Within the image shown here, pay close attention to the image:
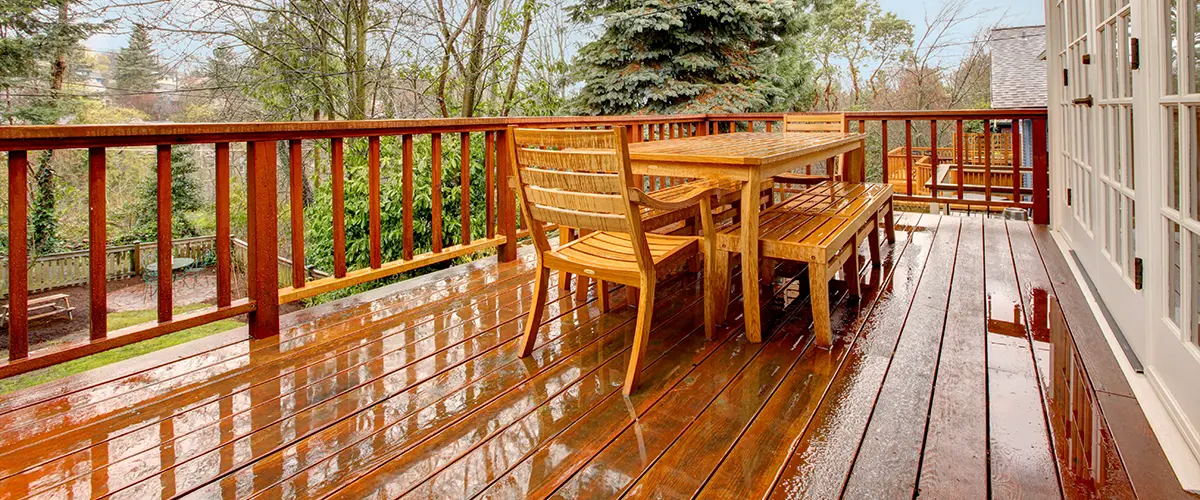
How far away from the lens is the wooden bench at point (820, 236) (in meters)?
2.23

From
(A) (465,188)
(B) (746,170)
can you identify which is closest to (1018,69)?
(B) (746,170)

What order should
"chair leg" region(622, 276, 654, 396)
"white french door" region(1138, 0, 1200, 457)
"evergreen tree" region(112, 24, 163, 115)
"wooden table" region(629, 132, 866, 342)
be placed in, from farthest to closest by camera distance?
"evergreen tree" region(112, 24, 163, 115) → "wooden table" region(629, 132, 866, 342) → "chair leg" region(622, 276, 654, 396) → "white french door" region(1138, 0, 1200, 457)

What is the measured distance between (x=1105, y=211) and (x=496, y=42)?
732 centimetres

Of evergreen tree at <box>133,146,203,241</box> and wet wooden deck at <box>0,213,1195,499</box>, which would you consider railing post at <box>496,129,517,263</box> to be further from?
evergreen tree at <box>133,146,203,241</box>

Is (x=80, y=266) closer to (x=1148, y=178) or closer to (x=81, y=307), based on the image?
(x=81, y=307)

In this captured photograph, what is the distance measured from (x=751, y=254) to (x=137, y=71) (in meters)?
8.00

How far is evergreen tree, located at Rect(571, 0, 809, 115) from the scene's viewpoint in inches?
341

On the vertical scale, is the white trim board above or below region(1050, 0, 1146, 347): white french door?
below

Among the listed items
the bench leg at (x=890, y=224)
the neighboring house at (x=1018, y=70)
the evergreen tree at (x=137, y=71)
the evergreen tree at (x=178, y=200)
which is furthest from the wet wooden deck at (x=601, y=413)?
the neighboring house at (x=1018, y=70)

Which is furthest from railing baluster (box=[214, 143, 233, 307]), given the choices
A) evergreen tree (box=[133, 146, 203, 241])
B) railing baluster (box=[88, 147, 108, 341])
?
evergreen tree (box=[133, 146, 203, 241])

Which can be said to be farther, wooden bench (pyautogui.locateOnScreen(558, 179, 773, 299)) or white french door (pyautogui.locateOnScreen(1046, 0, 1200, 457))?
wooden bench (pyautogui.locateOnScreen(558, 179, 773, 299))

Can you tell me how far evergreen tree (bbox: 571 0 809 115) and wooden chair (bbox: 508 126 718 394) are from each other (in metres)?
6.94

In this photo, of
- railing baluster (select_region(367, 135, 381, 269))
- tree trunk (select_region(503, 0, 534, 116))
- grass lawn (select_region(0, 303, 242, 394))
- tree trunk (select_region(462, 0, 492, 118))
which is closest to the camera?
railing baluster (select_region(367, 135, 381, 269))

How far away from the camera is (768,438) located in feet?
5.24
